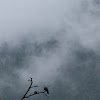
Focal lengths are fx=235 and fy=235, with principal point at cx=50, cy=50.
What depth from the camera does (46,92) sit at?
521 centimetres

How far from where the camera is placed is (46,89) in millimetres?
5289

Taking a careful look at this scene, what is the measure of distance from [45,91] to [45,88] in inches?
5.2

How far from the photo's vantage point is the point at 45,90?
Answer: 5.26m

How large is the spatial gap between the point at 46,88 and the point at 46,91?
98 mm

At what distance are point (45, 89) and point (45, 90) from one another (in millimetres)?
39

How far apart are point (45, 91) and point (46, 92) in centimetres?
4

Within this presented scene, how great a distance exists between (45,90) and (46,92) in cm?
7

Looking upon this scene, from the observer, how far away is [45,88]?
5.32 m

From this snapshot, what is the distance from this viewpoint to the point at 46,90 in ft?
17.3

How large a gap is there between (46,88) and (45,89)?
0.11 feet

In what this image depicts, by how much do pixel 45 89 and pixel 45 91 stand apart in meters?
0.11

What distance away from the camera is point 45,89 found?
17.4 ft
